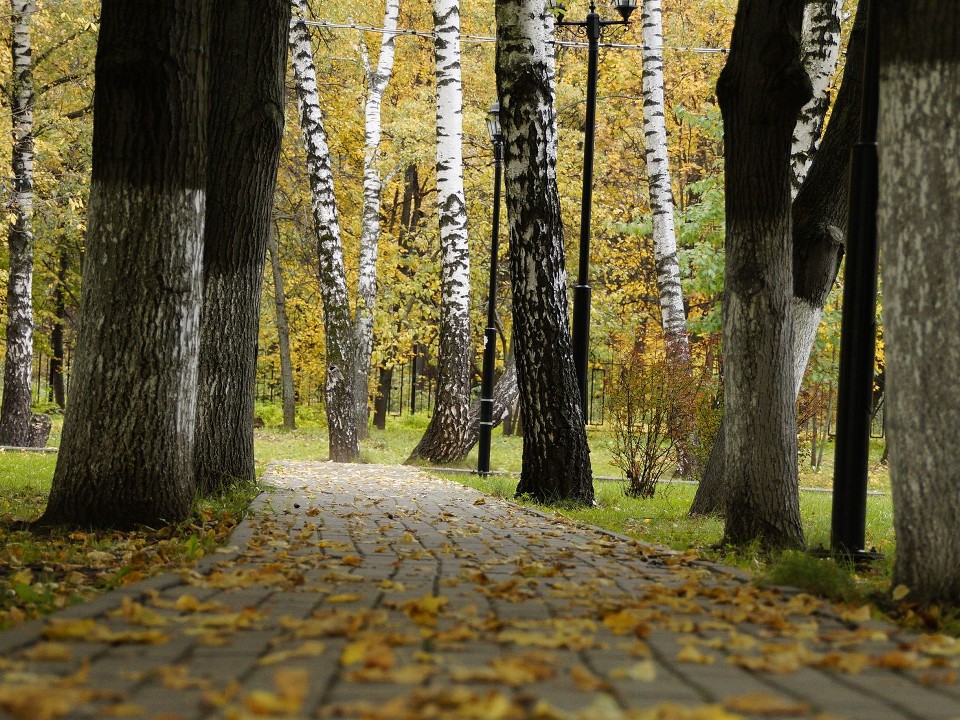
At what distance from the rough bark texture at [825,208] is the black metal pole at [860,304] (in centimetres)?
→ 166

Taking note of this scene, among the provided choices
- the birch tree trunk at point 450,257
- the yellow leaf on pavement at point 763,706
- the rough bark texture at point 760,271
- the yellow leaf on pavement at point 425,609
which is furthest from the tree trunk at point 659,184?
the yellow leaf on pavement at point 763,706

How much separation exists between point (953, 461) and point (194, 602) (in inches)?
128

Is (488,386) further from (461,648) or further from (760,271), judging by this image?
(461,648)

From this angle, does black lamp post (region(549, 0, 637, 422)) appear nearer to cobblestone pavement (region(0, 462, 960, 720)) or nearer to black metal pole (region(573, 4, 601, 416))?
black metal pole (region(573, 4, 601, 416))

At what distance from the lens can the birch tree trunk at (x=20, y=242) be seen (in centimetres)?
1711

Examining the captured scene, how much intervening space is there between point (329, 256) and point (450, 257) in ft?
6.52

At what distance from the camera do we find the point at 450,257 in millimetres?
17750

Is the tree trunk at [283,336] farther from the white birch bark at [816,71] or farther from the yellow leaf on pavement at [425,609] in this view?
the yellow leaf on pavement at [425,609]

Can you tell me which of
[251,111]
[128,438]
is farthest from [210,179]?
[128,438]

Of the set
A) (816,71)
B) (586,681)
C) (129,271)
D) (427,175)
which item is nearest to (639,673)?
(586,681)

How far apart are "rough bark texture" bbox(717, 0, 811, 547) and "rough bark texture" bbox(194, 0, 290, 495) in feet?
13.3

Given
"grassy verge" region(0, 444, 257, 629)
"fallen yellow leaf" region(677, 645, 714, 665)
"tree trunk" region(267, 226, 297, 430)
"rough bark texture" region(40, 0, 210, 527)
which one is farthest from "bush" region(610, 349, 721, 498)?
"tree trunk" region(267, 226, 297, 430)

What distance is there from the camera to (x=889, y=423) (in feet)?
15.9

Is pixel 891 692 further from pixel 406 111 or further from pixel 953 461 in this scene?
pixel 406 111
